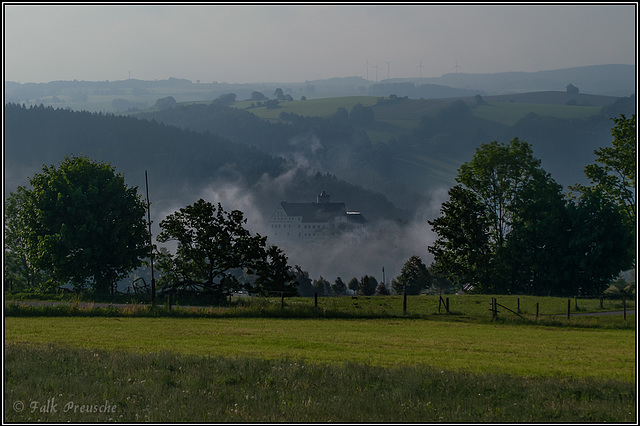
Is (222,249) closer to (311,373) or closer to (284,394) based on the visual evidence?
(311,373)

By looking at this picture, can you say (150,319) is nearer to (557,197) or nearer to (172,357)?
(172,357)

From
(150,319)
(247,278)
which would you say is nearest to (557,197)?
(150,319)

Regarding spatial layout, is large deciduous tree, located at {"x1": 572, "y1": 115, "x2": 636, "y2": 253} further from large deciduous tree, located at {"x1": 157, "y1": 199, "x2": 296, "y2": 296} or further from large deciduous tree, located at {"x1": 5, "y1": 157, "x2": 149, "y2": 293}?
large deciduous tree, located at {"x1": 5, "y1": 157, "x2": 149, "y2": 293}

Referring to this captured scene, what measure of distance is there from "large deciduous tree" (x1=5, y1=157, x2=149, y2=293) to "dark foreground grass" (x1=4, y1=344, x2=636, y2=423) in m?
49.7

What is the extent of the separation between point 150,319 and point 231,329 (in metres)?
7.76

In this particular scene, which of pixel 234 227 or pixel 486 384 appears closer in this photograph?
pixel 486 384

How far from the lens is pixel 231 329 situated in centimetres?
3581

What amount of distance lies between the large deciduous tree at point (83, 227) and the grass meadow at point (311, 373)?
31.6m

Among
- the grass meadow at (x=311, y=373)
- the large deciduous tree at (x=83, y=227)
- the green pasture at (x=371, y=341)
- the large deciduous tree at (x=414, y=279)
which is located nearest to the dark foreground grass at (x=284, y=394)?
the grass meadow at (x=311, y=373)

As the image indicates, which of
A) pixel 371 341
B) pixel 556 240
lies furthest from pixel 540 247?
pixel 371 341

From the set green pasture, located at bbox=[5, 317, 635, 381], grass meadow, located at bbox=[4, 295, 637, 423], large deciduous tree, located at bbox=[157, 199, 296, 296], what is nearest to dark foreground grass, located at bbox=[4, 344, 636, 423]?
grass meadow, located at bbox=[4, 295, 637, 423]

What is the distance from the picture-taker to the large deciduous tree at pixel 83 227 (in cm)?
6962

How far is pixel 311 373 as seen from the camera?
66.3 feet

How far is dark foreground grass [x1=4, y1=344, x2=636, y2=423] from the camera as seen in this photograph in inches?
628
